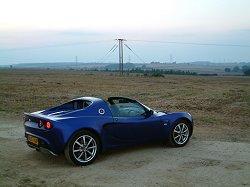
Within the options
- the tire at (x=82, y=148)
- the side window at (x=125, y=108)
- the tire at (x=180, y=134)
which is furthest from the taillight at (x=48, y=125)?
the tire at (x=180, y=134)

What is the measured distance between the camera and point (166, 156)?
23.7 ft

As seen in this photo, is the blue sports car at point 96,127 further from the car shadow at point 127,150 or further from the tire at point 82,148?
A: the car shadow at point 127,150

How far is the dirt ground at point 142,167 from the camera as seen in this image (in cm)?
567

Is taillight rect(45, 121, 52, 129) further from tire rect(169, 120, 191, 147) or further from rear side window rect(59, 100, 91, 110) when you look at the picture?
tire rect(169, 120, 191, 147)

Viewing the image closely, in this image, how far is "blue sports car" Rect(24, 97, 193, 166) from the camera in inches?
255

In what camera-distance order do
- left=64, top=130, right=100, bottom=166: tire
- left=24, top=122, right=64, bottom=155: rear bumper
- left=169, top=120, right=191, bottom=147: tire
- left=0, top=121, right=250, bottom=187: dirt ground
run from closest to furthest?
left=0, top=121, right=250, bottom=187: dirt ground, left=24, top=122, right=64, bottom=155: rear bumper, left=64, top=130, right=100, bottom=166: tire, left=169, top=120, right=191, bottom=147: tire

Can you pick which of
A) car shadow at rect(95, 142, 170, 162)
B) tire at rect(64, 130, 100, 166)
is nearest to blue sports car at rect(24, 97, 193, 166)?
tire at rect(64, 130, 100, 166)

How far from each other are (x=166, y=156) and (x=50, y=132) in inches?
93.4

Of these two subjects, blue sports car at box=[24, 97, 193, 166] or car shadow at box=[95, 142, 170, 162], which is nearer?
blue sports car at box=[24, 97, 193, 166]

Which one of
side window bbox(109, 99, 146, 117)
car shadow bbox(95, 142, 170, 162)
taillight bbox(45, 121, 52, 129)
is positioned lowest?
car shadow bbox(95, 142, 170, 162)

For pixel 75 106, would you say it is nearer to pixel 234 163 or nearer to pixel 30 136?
pixel 30 136

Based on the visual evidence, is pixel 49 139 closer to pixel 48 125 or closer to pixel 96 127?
pixel 48 125

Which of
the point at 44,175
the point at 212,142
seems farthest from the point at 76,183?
the point at 212,142

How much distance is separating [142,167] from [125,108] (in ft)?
4.84
